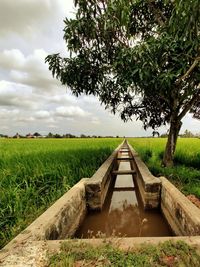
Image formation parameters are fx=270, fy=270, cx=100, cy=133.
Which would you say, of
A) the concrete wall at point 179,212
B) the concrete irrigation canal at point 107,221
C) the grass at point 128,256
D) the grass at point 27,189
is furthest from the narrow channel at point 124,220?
the grass at point 128,256

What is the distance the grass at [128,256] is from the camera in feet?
5.76

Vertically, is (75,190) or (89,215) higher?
(75,190)

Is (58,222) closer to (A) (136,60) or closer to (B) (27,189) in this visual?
(B) (27,189)

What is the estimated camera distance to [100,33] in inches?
229

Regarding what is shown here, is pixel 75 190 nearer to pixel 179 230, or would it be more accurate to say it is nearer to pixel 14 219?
pixel 14 219

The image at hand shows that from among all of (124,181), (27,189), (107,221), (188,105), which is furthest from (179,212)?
(188,105)

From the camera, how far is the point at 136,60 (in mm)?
5188

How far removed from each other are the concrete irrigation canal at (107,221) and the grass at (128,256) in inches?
3.8

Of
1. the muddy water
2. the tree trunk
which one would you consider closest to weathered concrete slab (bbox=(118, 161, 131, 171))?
the tree trunk

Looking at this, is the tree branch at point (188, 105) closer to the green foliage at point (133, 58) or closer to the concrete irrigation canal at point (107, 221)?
the green foliage at point (133, 58)

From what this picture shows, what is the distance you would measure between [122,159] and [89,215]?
26.0ft

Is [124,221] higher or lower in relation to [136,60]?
lower

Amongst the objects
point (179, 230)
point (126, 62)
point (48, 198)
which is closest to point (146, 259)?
point (179, 230)

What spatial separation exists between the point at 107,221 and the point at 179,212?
1290 millimetres
